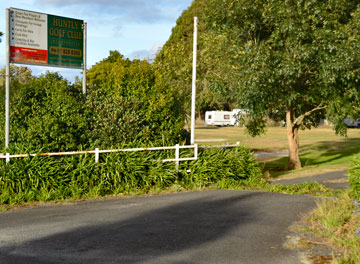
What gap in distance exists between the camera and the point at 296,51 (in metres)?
19.6

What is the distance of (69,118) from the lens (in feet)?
42.9

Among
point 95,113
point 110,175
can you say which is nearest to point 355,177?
point 110,175

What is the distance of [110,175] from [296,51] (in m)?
10.8

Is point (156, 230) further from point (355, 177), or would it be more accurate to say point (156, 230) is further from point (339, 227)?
point (355, 177)

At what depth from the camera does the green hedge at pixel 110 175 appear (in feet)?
37.9

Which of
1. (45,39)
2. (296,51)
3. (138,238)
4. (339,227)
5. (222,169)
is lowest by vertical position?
(138,238)

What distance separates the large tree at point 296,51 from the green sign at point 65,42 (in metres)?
8.25

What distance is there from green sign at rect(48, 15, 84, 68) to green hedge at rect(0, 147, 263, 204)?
3.38 metres

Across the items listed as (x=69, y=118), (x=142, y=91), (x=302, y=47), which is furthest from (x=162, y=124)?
(x=302, y=47)

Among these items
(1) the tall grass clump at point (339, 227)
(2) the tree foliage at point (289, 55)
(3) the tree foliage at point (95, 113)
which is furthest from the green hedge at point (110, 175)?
(2) the tree foliage at point (289, 55)

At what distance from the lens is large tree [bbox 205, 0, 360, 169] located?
63.7 ft

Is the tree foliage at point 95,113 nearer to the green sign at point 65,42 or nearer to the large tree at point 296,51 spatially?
the green sign at point 65,42

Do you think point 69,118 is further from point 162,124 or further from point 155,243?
point 155,243

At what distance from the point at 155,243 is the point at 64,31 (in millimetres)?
9037
